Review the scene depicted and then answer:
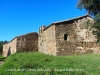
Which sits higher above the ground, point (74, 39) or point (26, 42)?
point (26, 42)

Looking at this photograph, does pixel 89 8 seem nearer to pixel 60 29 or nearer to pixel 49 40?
pixel 60 29

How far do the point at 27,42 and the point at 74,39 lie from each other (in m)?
10.5

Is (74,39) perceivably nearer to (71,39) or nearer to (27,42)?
(71,39)

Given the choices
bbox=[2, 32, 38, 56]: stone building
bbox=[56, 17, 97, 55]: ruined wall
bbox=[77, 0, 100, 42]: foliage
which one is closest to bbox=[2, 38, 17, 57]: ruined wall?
bbox=[2, 32, 38, 56]: stone building

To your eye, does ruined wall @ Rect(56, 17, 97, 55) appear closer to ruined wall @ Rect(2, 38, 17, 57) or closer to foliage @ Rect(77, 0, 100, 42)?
foliage @ Rect(77, 0, 100, 42)

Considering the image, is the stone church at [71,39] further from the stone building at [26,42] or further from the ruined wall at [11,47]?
the ruined wall at [11,47]

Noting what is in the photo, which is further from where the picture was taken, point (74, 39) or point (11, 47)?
point (11, 47)

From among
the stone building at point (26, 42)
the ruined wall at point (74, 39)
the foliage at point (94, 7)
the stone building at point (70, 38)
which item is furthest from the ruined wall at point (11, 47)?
the foliage at point (94, 7)

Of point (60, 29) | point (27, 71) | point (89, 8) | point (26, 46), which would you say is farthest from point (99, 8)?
point (26, 46)

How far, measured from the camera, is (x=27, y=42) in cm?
2738

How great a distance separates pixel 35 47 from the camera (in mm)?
28203

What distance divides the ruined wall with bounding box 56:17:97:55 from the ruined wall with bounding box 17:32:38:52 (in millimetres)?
9977

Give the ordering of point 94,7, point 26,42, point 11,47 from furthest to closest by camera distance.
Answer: point 11,47 → point 26,42 → point 94,7

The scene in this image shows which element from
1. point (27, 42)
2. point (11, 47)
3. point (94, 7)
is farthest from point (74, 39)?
point (11, 47)
